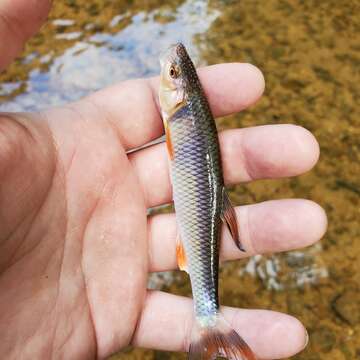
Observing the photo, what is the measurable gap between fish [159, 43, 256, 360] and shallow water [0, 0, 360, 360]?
102 cm

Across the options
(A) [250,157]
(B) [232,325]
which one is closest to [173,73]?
(A) [250,157]

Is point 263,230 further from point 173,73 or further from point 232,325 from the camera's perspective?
point 173,73

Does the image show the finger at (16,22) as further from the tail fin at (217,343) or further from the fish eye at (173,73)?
the tail fin at (217,343)

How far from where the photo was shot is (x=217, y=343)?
2.89 meters

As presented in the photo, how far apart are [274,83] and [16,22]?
10.5 feet

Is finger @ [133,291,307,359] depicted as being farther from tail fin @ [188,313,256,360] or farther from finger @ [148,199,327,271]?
finger @ [148,199,327,271]

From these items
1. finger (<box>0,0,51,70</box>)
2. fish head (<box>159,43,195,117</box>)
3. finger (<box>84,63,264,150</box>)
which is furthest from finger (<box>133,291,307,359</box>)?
finger (<box>0,0,51,70</box>)

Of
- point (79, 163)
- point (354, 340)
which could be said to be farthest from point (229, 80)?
point (354, 340)

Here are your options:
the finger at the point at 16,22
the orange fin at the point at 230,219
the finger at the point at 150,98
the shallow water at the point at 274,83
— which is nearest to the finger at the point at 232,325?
the orange fin at the point at 230,219

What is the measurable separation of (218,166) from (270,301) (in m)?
1.50

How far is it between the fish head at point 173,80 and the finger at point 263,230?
0.75 m

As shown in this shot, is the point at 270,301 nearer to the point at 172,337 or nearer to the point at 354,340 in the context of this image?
the point at 354,340

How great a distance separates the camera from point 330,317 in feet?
12.9

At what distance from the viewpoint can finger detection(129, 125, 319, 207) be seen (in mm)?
3100
